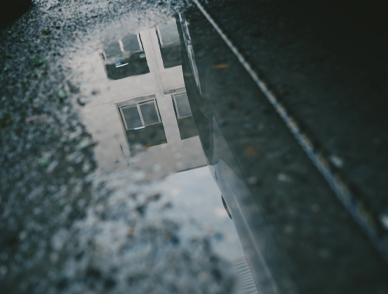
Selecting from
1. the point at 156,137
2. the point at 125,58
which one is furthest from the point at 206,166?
the point at 125,58

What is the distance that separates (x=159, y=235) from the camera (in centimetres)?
115

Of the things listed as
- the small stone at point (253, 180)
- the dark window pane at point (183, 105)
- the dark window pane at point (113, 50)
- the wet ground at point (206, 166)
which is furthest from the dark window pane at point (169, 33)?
the small stone at point (253, 180)

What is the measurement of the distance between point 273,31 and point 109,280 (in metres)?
1.98

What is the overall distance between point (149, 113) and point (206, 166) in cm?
55

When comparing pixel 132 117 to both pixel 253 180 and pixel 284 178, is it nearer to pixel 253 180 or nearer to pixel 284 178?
pixel 253 180

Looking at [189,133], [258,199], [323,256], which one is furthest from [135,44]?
[323,256]

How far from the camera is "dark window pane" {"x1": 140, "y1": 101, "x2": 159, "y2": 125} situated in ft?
5.73

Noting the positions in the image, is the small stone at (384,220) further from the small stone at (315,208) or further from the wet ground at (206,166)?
the small stone at (315,208)

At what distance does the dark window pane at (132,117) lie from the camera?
173cm

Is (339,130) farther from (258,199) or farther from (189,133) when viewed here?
(189,133)

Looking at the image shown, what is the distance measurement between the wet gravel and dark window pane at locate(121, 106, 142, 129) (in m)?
0.22

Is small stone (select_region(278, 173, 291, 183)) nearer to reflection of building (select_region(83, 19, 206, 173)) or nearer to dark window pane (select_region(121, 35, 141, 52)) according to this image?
reflection of building (select_region(83, 19, 206, 173))

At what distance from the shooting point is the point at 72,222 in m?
1.24


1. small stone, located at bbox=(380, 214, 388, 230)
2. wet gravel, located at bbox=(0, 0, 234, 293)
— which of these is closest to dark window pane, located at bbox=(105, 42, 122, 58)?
wet gravel, located at bbox=(0, 0, 234, 293)
